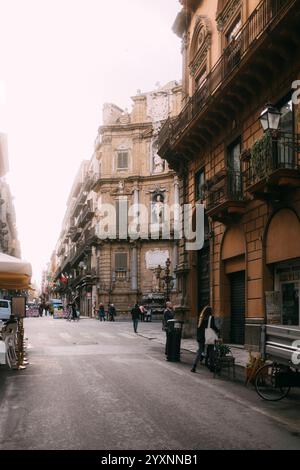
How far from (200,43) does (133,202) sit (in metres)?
31.0

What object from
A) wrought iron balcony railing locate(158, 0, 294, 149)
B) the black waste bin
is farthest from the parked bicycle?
wrought iron balcony railing locate(158, 0, 294, 149)

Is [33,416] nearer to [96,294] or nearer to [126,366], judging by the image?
[126,366]

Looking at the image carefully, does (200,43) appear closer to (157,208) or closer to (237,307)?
(237,307)

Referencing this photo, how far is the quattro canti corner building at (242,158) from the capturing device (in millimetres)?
15219

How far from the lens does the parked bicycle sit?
927 centimetres

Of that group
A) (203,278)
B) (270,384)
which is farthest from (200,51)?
(270,384)

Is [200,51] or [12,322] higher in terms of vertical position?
[200,51]

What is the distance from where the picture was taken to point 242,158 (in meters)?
18.1

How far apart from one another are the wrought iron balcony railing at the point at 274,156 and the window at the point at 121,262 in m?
37.7

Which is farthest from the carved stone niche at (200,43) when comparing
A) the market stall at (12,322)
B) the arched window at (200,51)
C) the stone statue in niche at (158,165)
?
the stone statue in niche at (158,165)

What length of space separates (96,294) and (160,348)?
36.6m

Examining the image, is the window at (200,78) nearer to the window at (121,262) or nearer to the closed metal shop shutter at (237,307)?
the closed metal shop shutter at (237,307)

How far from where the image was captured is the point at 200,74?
24.3 m
